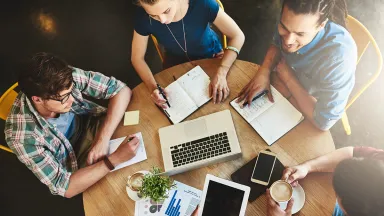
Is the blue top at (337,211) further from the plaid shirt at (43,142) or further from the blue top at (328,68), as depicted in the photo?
the plaid shirt at (43,142)

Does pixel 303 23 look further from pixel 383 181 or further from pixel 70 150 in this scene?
pixel 70 150

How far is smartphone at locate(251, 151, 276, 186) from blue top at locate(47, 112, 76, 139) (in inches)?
39.8

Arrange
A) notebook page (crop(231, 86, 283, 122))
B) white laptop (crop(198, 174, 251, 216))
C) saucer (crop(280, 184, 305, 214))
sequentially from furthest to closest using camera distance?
notebook page (crop(231, 86, 283, 122))
saucer (crop(280, 184, 305, 214))
white laptop (crop(198, 174, 251, 216))

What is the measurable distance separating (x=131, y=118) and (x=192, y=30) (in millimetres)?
610

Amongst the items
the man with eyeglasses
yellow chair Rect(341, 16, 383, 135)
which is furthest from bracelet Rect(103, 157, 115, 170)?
yellow chair Rect(341, 16, 383, 135)

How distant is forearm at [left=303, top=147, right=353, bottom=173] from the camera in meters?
1.47

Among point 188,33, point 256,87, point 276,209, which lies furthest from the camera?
point 188,33

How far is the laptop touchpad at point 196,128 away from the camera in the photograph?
1.68 m

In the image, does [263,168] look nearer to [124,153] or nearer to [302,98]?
[302,98]

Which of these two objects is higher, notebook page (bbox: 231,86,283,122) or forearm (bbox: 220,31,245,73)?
forearm (bbox: 220,31,245,73)

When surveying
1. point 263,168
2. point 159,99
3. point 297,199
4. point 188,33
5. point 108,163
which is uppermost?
point 188,33

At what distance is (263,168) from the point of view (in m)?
1.54

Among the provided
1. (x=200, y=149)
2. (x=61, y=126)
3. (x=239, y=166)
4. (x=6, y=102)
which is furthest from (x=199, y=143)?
(x=6, y=102)

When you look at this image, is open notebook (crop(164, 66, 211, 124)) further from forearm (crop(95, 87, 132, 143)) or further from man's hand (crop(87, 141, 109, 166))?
man's hand (crop(87, 141, 109, 166))
